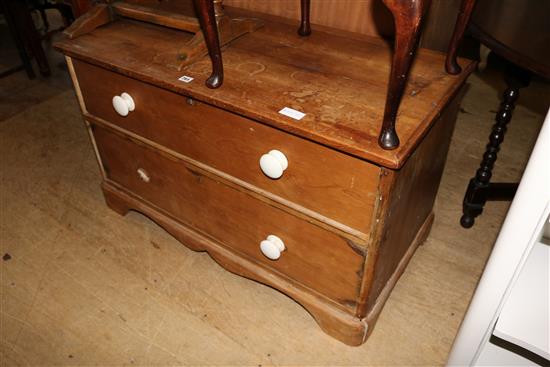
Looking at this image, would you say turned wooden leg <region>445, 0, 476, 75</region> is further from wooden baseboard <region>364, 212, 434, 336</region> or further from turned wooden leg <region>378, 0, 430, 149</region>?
wooden baseboard <region>364, 212, 434, 336</region>

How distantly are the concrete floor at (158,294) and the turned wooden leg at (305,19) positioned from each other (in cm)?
87

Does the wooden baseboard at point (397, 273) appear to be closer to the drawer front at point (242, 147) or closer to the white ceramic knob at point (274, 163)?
the drawer front at point (242, 147)

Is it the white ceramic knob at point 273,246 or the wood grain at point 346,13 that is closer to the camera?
the white ceramic knob at point 273,246

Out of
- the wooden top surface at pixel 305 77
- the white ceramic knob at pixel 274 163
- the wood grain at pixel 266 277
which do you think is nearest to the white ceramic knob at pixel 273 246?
the wood grain at pixel 266 277

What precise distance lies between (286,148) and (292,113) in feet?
0.31

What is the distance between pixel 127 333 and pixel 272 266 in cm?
51

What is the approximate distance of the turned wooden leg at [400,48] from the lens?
76 centimetres

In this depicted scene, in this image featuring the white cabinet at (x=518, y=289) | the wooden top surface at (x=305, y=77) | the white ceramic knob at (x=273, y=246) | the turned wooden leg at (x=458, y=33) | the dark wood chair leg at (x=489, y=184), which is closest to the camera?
the white cabinet at (x=518, y=289)

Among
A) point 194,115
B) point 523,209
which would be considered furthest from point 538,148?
point 194,115

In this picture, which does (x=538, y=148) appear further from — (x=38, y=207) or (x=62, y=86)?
(x=62, y=86)

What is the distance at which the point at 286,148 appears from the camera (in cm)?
109

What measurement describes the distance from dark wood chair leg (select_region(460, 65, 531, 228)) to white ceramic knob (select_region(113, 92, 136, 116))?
1.24 meters

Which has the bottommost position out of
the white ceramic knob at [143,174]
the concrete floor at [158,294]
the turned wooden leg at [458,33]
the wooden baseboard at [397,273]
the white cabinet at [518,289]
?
→ the concrete floor at [158,294]

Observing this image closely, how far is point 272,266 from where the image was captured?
1.42 m
